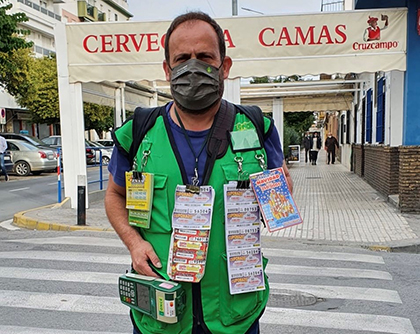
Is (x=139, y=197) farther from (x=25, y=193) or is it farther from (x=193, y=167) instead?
(x=25, y=193)

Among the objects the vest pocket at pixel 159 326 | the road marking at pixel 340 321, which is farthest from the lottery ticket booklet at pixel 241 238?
the road marking at pixel 340 321

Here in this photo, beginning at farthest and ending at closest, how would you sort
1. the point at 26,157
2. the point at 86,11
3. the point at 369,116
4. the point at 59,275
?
the point at 86,11
the point at 26,157
the point at 369,116
the point at 59,275

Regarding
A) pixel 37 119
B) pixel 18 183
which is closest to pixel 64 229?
pixel 18 183

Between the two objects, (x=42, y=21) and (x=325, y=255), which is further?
(x=42, y=21)

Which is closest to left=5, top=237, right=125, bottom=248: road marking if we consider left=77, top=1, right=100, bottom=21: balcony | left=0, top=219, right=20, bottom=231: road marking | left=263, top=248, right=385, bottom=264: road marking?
left=0, top=219, right=20, bottom=231: road marking

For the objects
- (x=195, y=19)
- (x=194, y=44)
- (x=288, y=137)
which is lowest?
(x=288, y=137)

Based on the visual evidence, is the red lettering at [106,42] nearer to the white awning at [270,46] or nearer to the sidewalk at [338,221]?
the white awning at [270,46]

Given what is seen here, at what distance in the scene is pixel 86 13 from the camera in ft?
175

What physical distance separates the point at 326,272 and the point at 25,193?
10.9 metres

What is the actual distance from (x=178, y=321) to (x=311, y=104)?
20.2 meters

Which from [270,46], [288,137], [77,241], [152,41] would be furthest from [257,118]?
[288,137]

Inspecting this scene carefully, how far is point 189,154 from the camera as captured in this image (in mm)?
1896

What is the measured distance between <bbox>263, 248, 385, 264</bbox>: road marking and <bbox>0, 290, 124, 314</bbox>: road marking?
108 inches

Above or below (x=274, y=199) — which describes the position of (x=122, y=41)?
Answer: above
